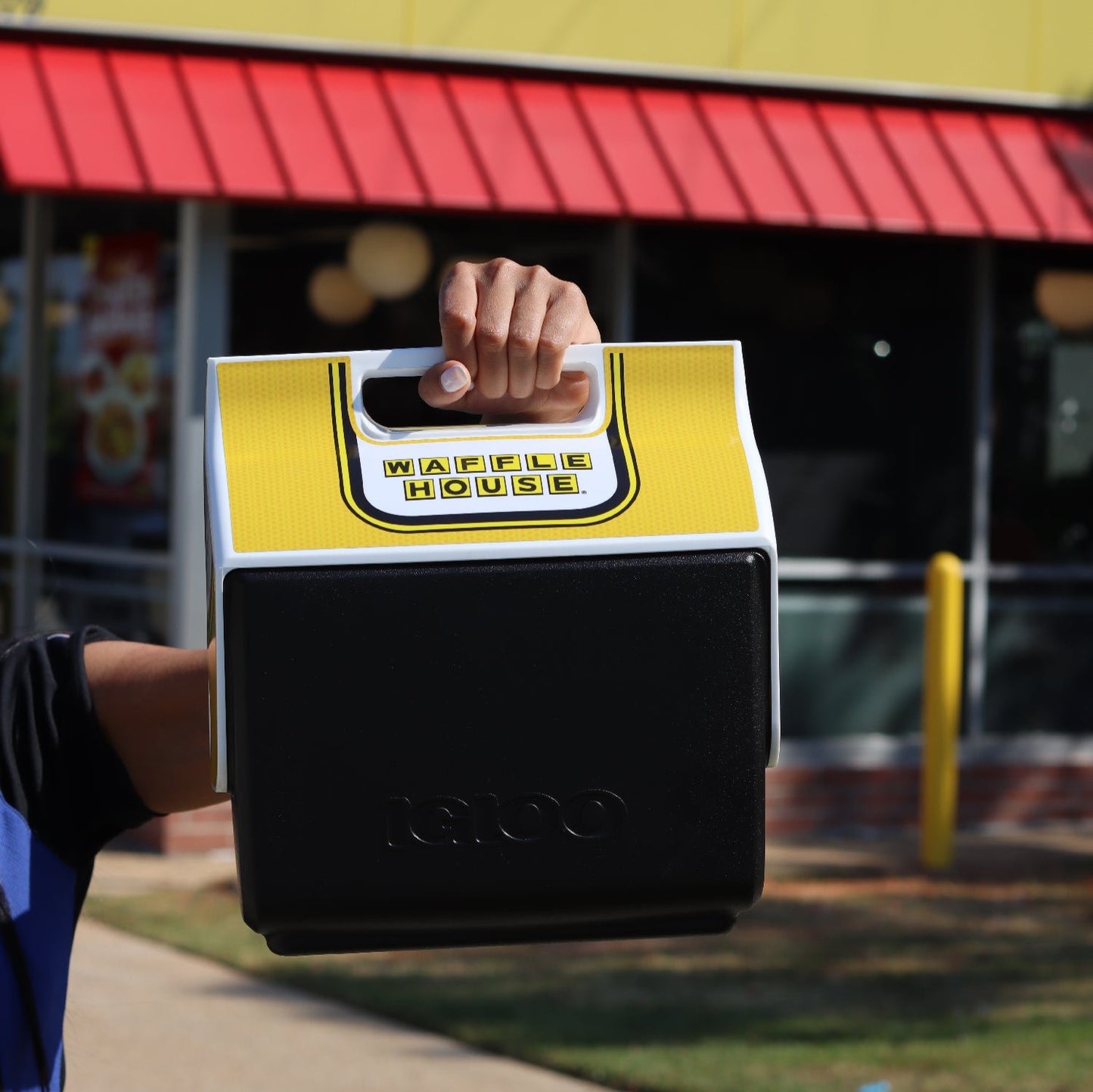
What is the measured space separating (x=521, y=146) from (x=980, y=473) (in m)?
2.62

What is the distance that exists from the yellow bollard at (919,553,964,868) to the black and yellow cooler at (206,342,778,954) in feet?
20.3

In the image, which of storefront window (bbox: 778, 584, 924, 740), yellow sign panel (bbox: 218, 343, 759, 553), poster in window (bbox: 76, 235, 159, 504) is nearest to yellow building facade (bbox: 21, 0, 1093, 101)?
poster in window (bbox: 76, 235, 159, 504)

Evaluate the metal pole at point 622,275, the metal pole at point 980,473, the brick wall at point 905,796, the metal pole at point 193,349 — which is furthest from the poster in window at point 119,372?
the metal pole at point 980,473

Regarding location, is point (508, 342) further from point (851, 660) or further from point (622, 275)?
point (851, 660)

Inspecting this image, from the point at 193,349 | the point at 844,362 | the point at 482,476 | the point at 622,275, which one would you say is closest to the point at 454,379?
the point at 482,476

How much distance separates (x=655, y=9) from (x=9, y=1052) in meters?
6.97

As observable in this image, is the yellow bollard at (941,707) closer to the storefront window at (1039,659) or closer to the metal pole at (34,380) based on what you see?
the storefront window at (1039,659)

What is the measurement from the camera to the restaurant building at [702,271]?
23.8 feet

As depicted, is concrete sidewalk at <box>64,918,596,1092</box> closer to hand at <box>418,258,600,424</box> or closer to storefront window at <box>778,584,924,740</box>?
hand at <box>418,258,600,424</box>

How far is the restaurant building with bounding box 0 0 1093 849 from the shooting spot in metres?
7.25

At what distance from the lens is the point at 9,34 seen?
6.99 metres

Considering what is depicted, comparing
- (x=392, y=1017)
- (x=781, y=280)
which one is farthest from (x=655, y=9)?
(x=392, y=1017)

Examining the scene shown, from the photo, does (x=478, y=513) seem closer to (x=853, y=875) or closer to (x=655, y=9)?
(x=853, y=875)

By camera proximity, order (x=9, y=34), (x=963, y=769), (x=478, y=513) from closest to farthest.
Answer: (x=478, y=513) → (x=9, y=34) → (x=963, y=769)
